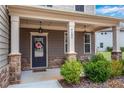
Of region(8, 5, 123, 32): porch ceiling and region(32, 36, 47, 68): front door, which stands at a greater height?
region(8, 5, 123, 32): porch ceiling

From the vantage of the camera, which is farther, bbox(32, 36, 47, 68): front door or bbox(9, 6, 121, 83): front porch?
bbox(32, 36, 47, 68): front door

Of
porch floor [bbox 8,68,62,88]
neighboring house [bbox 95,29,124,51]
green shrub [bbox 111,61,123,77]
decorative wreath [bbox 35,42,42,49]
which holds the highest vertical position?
neighboring house [bbox 95,29,124,51]

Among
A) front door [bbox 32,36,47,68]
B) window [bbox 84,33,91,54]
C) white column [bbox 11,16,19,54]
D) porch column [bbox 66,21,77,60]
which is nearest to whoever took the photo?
white column [bbox 11,16,19,54]

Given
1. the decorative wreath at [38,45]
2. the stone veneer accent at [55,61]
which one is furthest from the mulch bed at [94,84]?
the decorative wreath at [38,45]

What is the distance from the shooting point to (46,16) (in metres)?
7.36

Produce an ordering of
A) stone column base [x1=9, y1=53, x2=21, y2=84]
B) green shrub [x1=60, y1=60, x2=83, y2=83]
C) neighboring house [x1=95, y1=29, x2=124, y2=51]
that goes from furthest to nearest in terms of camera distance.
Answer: neighboring house [x1=95, y1=29, x2=124, y2=51] < stone column base [x1=9, y1=53, x2=21, y2=84] < green shrub [x1=60, y1=60, x2=83, y2=83]

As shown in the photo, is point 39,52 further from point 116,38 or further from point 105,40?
point 105,40

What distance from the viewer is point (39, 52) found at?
10.3m

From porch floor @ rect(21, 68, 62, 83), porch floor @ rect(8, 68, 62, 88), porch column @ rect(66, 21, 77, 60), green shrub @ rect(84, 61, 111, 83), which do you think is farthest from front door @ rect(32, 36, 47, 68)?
green shrub @ rect(84, 61, 111, 83)

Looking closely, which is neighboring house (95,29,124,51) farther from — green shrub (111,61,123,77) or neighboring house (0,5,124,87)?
green shrub (111,61,123,77)

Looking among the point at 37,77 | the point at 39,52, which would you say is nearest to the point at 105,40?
the point at 39,52

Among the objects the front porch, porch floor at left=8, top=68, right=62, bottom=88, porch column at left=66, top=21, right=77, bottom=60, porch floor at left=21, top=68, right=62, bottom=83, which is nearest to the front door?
the front porch

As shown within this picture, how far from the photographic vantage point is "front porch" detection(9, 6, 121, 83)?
645 cm
